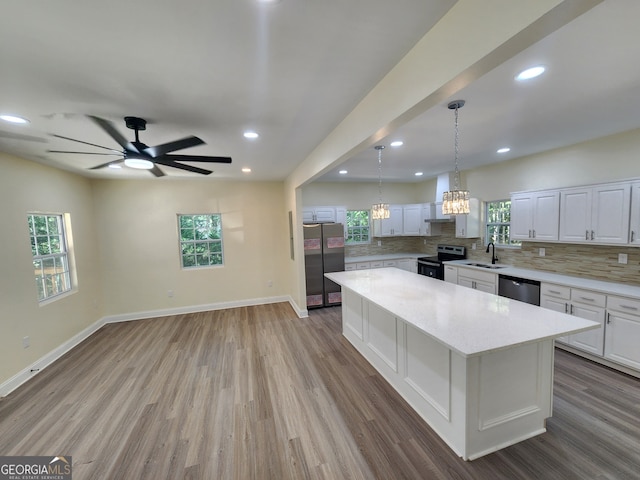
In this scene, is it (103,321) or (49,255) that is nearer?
(49,255)

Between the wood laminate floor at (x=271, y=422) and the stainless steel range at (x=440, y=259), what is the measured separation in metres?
2.29

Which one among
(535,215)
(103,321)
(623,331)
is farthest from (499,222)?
(103,321)

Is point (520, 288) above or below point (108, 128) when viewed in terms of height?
below

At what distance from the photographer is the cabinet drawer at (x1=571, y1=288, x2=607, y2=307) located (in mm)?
2842

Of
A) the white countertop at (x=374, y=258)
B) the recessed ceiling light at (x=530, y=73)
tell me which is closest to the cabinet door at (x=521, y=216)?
A: the white countertop at (x=374, y=258)

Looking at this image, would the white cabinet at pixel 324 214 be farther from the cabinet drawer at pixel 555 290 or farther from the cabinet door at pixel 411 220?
the cabinet drawer at pixel 555 290

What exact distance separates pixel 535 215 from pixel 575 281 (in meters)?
1.02

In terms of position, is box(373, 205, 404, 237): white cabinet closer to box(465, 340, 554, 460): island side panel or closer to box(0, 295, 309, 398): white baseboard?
box(0, 295, 309, 398): white baseboard

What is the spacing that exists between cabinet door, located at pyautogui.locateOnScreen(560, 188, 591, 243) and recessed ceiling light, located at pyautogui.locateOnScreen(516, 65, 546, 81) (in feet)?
7.79

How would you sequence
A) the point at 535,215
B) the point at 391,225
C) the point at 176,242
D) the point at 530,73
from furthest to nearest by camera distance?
the point at 391,225
the point at 176,242
the point at 535,215
the point at 530,73

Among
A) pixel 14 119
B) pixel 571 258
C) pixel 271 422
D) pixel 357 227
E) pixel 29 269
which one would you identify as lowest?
pixel 271 422

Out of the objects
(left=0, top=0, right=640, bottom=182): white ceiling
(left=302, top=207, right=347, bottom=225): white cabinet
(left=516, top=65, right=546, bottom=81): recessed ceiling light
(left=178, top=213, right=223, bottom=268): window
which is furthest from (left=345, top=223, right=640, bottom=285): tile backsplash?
(left=178, top=213, right=223, bottom=268): window

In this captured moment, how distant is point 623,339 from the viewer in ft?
8.81

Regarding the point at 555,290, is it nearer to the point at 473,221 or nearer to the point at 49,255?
the point at 473,221
